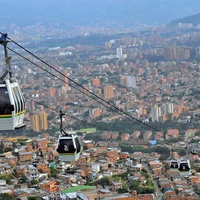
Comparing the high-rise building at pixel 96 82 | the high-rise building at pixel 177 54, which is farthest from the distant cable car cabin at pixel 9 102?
the high-rise building at pixel 177 54

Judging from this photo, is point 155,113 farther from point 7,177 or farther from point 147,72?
point 147,72

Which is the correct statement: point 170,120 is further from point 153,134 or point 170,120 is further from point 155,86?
point 155,86

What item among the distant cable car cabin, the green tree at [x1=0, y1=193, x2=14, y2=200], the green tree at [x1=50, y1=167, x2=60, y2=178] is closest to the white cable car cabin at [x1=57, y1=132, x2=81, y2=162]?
the distant cable car cabin

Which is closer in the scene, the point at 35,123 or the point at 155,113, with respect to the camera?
the point at 35,123

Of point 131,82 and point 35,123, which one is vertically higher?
point 131,82

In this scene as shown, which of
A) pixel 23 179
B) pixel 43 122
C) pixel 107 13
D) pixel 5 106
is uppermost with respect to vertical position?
pixel 107 13

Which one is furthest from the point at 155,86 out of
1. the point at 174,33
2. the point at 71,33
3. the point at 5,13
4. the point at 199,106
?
the point at 5,13

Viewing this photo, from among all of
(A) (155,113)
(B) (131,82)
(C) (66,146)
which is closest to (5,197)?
(C) (66,146)
